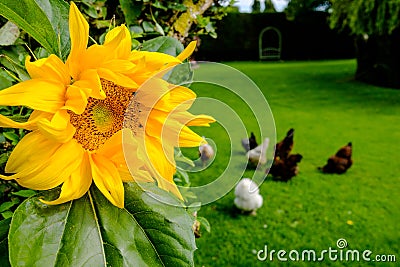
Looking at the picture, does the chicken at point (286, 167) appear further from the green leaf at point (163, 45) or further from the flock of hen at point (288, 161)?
the green leaf at point (163, 45)

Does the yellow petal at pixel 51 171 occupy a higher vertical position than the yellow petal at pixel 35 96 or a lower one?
lower

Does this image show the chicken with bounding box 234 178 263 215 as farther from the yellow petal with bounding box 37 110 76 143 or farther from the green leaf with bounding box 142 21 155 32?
the yellow petal with bounding box 37 110 76 143

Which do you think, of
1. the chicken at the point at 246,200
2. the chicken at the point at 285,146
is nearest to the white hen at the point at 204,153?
the chicken at the point at 246,200

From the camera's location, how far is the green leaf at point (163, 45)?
0.65 meters

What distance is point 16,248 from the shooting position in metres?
0.45

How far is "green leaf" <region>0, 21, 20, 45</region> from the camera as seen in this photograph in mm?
654

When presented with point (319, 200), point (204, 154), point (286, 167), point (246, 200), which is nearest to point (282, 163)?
point (286, 167)

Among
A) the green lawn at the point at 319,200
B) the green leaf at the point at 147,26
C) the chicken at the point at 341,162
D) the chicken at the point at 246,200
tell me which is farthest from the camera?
the chicken at the point at 341,162

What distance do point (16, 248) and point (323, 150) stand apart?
554 centimetres

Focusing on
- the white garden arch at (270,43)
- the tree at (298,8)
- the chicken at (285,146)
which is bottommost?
the white garden arch at (270,43)

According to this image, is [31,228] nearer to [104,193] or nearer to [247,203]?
[104,193]

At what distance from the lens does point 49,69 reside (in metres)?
0.44

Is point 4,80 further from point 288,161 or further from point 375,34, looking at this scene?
point 375,34

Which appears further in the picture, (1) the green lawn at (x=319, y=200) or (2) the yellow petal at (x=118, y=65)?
(1) the green lawn at (x=319, y=200)
